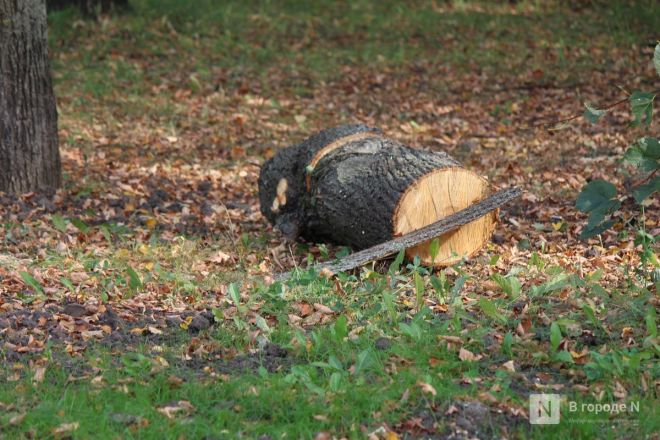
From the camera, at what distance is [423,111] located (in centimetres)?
1001

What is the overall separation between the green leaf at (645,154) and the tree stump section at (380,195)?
1537 millimetres

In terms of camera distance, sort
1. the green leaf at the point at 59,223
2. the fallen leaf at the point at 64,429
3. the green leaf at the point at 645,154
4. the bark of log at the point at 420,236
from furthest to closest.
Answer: the green leaf at the point at 59,223 < the bark of log at the point at 420,236 < the green leaf at the point at 645,154 < the fallen leaf at the point at 64,429

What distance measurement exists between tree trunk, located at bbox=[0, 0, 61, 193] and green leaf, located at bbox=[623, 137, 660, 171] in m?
4.64

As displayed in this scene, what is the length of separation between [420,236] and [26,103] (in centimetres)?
343

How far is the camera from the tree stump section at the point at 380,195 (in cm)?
557

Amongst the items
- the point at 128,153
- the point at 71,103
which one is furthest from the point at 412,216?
the point at 71,103

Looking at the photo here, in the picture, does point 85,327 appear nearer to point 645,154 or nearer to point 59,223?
point 59,223

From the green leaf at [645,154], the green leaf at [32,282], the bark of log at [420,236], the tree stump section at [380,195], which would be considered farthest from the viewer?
the tree stump section at [380,195]

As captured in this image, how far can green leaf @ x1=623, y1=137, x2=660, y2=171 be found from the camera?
160 inches

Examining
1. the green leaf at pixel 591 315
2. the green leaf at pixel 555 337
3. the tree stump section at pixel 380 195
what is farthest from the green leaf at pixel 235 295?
the green leaf at pixel 591 315

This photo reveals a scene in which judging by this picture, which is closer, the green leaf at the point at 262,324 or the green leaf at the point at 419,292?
the green leaf at the point at 262,324

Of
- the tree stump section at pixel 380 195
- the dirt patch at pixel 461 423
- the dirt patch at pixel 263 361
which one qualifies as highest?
the tree stump section at pixel 380 195

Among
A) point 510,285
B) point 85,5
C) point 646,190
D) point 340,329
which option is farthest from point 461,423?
point 85,5

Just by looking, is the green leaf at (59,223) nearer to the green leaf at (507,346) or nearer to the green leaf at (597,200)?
the green leaf at (507,346)
